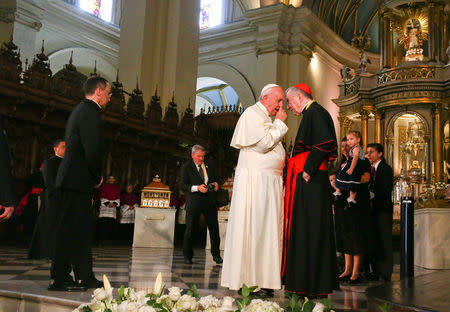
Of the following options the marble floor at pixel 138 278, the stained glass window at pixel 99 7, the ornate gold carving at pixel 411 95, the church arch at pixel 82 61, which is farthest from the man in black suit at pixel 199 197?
the stained glass window at pixel 99 7

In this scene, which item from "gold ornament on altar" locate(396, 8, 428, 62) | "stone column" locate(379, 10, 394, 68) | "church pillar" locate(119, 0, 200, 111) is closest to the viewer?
"church pillar" locate(119, 0, 200, 111)

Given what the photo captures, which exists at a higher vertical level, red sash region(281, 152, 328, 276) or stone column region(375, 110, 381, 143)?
stone column region(375, 110, 381, 143)

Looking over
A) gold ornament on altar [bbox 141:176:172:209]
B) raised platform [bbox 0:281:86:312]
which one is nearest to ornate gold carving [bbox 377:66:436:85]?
gold ornament on altar [bbox 141:176:172:209]

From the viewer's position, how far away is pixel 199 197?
269 inches

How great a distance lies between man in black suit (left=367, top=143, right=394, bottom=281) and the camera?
5391 mm

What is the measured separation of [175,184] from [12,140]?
4410 millimetres

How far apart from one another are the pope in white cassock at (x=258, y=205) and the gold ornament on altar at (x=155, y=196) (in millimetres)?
5796

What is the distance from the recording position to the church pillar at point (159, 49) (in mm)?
13430

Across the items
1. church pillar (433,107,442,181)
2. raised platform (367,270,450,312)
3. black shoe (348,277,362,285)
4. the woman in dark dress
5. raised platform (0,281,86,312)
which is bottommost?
raised platform (0,281,86,312)

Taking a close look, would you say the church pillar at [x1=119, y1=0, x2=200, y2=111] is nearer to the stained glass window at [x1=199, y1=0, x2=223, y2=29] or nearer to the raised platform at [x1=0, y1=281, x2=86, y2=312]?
the stained glass window at [x1=199, y1=0, x2=223, y2=29]

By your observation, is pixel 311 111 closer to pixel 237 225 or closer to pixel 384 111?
pixel 237 225

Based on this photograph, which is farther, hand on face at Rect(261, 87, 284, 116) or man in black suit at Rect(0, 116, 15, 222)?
hand on face at Rect(261, 87, 284, 116)

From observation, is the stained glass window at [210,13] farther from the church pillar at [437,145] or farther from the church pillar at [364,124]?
the church pillar at [437,145]

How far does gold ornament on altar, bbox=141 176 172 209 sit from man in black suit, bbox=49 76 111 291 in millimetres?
5770
